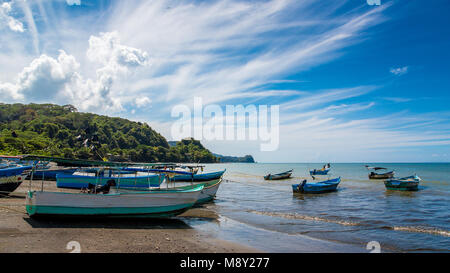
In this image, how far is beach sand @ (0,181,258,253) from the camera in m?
8.34

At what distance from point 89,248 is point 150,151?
130 metres

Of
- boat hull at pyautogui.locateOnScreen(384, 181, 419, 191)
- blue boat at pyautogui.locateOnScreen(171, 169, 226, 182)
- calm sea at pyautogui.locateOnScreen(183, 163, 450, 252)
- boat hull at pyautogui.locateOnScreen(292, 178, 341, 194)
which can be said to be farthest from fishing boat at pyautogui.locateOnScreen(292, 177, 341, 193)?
blue boat at pyautogui.locateOnScreen(171, 169, 226, 182)

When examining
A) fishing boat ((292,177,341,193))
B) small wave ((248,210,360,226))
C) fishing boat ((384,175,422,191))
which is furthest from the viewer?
fishing boat ((384,175,422,191))

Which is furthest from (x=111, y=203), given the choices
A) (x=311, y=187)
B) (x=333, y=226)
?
(x=311, y=187)

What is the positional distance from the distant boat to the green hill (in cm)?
3071

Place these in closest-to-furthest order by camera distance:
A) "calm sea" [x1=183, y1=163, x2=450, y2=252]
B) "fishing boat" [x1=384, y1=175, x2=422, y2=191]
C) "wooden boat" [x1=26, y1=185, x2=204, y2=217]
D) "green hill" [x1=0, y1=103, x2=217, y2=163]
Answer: "calm sea" [x1=183, y1=163, x2=450, y2=252]
"wooden boat" [x1=26, y1=185, x2=204, y2=217]
"fishing boat" [x1=384, y1=175, x2=422, y2=191]
"green hill" [x1=0, y1=103, x2=217, y2=163]

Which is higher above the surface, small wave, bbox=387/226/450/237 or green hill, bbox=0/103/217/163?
green hill, bbox=0/103/217/163

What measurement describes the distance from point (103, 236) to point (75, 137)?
105894mm

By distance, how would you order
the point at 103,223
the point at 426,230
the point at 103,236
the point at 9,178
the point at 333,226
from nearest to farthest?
the point at 103,236 < the point at 103,223 < the point at 426,230 < the point at 333,226 < the point at 9,178

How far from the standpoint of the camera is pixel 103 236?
974cm

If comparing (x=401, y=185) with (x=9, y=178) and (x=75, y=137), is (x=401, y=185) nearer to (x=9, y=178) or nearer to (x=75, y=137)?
(x=9, y=178)

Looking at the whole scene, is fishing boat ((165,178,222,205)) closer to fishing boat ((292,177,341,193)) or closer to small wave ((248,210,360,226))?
small wave ((248,210,360,226))

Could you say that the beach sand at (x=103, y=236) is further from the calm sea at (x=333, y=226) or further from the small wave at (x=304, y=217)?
the small wave at (x=304, y=217)
